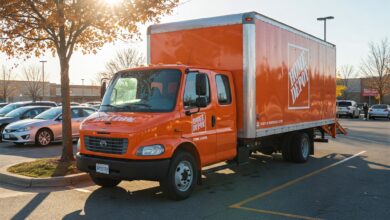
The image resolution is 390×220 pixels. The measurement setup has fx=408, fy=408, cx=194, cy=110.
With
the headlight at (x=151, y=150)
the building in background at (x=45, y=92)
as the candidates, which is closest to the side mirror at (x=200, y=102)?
the headlight at (x=151, y=150)

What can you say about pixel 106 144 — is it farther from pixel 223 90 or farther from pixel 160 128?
pixel 223 90

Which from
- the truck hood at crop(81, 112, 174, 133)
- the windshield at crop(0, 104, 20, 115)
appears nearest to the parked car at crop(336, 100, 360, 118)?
the windshield at crop(0, 104, 20, 115)

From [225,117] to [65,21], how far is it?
4.65 m

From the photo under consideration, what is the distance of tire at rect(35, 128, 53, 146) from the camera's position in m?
15.1

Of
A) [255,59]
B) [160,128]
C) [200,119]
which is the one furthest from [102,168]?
[255,59]

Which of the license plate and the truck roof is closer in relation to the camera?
the license plate

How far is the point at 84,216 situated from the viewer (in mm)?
6172

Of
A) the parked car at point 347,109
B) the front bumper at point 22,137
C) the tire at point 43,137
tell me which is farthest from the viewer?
the parked car at point 347,109

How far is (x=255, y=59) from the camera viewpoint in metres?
8.52

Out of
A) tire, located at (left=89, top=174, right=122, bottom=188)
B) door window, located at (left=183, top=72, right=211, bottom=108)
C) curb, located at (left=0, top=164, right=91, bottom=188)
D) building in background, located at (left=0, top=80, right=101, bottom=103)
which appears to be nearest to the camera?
door window, located at (left=183, top=72, right=211, bottom=108)

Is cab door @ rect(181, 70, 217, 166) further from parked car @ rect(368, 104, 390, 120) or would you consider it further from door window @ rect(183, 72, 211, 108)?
parked car @ rect(368, 104, 390, 120)

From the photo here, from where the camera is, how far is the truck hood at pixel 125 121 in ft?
21.6

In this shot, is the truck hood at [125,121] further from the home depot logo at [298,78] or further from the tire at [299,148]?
the tire at [299,148]

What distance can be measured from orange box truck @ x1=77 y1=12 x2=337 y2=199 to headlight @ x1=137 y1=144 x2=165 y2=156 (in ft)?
0.05
